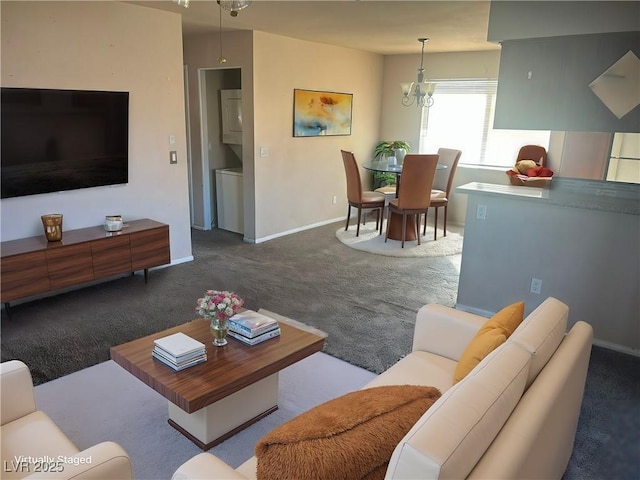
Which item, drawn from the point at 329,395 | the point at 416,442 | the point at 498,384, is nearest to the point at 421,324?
the point at 329,395

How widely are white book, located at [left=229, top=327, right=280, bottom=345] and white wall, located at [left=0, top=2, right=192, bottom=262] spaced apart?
2374mm

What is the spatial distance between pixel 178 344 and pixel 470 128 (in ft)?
18.8

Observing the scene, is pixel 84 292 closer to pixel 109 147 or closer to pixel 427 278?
pixel 109 147

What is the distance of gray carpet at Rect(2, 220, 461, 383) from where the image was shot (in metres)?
3.17

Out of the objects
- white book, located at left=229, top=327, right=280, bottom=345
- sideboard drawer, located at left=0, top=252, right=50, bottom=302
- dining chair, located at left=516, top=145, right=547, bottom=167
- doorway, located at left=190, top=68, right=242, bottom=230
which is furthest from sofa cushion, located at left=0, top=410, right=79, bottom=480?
dining chair, located at left=516, top=145, right=547, bottom=167

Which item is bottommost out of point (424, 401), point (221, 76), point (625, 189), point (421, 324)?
point (421, 324)

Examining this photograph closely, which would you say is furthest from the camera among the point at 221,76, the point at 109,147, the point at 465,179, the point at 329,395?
the point at 465,179

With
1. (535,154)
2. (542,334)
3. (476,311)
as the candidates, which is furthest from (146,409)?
(535,154)

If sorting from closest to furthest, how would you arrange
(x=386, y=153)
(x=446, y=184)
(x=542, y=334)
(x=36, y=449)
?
1. (x=36, y=449)
2. (x=542, y=334)
3. (x=446, y=184)
4. (x=386, y=153)

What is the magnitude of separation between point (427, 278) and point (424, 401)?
11.2 feet

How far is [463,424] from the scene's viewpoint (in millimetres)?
1134

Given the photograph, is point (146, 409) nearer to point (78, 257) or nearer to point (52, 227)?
point (78, 257)

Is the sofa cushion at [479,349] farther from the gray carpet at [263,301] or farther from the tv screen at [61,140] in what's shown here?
the tv screen at [61,140]

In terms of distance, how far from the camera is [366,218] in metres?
7.21
